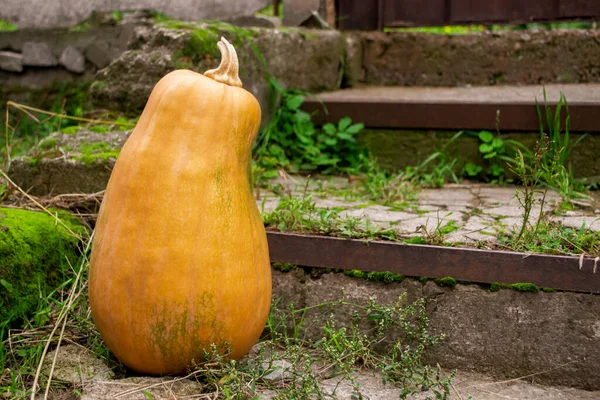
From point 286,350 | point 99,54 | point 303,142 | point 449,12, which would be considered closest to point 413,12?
point 449,12

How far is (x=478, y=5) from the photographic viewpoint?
441 centimetres

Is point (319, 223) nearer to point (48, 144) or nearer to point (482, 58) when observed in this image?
point (48, 144)

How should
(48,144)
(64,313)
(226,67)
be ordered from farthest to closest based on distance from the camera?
(48,144) → (64,313) → (226,67)

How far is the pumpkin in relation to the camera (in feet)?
5.79

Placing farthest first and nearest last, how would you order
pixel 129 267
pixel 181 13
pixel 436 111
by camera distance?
pixel 181 13 → pixel 436 111 → pixel 129 267

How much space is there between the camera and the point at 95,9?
4.58 m

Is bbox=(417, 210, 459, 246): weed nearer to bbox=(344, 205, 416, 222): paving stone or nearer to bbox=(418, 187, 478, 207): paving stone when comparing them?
bbox=(344, 205, 416, 222): paving stone

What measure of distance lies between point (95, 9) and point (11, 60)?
765mm

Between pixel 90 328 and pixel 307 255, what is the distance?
0.76 metres

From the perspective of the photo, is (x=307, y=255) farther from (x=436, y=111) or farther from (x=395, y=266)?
(x=436, y=111)

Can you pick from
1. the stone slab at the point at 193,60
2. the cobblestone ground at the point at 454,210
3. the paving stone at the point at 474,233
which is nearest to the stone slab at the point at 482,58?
the stone slab at the point at 193,60

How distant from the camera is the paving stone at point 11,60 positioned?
15.6ft

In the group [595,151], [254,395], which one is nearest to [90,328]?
[254,395]

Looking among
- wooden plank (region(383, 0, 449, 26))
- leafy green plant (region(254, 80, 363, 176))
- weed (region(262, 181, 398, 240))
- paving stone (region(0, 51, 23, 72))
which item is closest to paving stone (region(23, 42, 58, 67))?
paving stone (region(0, 51, 23, 72))
